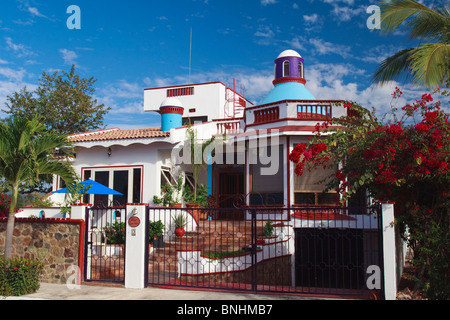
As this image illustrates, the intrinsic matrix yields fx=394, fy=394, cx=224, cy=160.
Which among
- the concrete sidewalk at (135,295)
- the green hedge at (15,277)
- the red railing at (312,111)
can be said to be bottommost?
the concrete sidewalk at (135,295)

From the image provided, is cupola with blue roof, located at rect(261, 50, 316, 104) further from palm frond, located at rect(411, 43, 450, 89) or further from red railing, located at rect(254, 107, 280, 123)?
palm frond, located at rect(411, 43, 450, 89)

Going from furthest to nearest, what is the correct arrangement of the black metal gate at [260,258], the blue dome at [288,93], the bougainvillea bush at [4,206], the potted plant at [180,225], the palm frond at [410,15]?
the blue dome at [288,93] < the potted plant at [180,225] < the bougainvillea bush at [4,206] < the palm frond at [410,15] < the black metal gate at [260,258]

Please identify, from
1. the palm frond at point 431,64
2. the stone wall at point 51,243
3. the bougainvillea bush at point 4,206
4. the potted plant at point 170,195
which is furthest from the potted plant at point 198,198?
the palm frond at point 431,64

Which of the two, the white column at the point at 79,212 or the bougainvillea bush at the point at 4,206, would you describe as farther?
the bougainvillea bush at the point at 4,206

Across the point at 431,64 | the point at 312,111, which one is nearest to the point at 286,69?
the point at 312,111

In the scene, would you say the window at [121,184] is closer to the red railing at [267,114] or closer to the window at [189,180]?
the window at [189,180]

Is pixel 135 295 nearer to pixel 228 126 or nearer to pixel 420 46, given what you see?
pixel 420 46

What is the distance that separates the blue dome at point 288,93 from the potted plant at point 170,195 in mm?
Result: 5646

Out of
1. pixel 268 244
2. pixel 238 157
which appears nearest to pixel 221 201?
pixel 238 157

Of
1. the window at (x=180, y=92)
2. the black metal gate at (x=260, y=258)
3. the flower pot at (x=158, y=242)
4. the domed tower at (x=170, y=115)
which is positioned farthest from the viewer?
the window at (x=180, y=92)

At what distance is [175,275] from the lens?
33.4 feet

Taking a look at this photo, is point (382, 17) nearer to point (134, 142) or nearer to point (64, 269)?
point (134, 142)

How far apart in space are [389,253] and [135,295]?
502 centimetres

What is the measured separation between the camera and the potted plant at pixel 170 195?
47.1 feet
